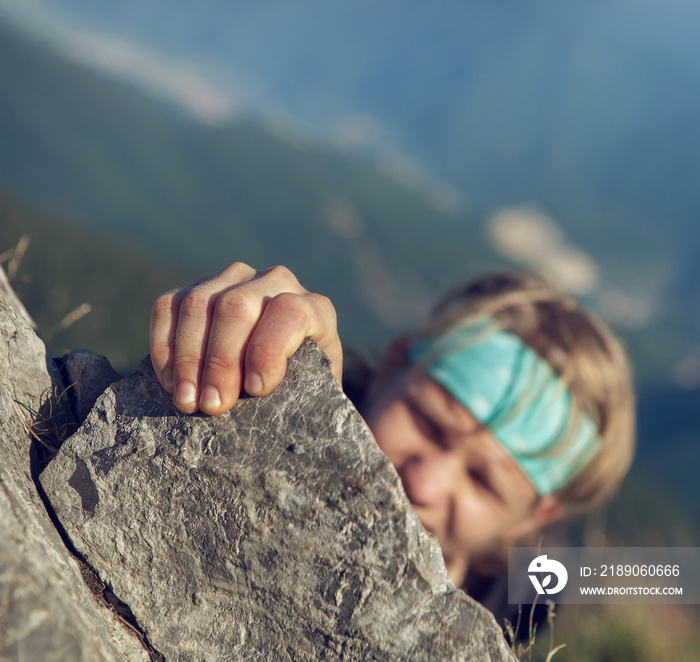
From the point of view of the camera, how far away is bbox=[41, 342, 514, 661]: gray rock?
148cm

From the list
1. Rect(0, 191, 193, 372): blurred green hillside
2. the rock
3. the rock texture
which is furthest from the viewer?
Rect(0, 191, 193, 372): blurred green hillside

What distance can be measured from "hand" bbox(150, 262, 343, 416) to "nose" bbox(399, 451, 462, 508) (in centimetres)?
198

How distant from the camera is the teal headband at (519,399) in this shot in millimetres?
3469

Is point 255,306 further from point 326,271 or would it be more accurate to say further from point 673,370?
point 673,370

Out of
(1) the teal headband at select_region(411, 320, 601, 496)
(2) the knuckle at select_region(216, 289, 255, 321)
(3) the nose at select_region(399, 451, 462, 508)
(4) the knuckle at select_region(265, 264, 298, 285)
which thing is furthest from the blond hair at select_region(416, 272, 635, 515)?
(2) the knuckle at select_region(216, 289, 255, 321)

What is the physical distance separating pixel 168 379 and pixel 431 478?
225 centimetres

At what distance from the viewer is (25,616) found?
3.89ft

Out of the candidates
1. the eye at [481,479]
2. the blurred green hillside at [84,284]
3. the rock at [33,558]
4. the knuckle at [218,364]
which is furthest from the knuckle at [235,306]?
the blurred green hillside at [84,284]

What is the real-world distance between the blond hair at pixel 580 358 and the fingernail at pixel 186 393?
2.73m

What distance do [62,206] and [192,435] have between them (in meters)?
29.5

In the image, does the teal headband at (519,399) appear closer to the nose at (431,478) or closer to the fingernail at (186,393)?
the nose at (431,478)

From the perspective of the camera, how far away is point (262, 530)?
153 cm

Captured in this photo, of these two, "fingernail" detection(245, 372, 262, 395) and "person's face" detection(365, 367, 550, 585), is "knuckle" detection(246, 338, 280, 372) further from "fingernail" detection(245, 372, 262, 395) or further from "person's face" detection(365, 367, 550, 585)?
"person's face" detection(365, 367, 550, 585)

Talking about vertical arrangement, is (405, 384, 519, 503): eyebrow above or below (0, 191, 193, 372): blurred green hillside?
below
